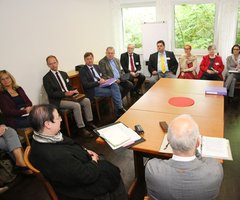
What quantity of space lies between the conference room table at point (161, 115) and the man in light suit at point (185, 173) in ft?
1.65

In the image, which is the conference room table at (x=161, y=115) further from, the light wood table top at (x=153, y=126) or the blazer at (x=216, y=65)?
the blazer at (x=216, y=65)

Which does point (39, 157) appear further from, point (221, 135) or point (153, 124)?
point (221, 135)

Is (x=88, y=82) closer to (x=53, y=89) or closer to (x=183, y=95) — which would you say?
(x=53, y=89)

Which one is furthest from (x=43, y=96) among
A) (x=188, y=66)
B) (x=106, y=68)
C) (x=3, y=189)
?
(x=188, y=66)

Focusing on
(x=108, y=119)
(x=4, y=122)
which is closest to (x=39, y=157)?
(x=4, y=122)

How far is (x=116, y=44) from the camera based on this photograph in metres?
6.48

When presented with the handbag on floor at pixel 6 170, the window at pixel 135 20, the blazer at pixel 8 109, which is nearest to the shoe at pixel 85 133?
the blazer at pixel 8 109

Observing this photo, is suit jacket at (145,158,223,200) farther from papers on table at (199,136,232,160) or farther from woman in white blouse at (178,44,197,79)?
woman in white blouse at (178,44,197,79)

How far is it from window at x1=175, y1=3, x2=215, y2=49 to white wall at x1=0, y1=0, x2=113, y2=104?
2.15 meters

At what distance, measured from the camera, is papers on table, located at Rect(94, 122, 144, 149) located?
1.87 m

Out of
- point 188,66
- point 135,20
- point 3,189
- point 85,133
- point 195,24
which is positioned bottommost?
point 3,189

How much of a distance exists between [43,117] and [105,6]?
5051 mm

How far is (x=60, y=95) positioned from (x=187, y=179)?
9.31ft

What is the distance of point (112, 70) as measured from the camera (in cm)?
473
